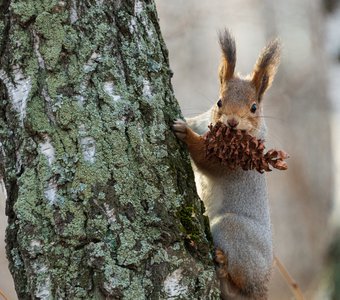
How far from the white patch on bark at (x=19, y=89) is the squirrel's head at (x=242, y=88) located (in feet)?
2.71

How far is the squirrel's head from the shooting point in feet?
9.02

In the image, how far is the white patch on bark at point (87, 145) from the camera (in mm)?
2018

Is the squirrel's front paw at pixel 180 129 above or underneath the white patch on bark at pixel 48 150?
underneath

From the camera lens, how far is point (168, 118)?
7.37 feet

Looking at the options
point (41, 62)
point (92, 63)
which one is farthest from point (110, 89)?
point (41, 62)

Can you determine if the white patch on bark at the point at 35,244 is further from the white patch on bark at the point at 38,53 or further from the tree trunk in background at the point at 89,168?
the white patch on bark at the point at 38,53

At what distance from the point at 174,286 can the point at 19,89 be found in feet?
2.19

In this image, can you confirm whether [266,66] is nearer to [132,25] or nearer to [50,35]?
[132,25]

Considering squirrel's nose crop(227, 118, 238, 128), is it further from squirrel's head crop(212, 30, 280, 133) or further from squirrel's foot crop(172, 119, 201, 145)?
squirrel's foot crop(172, 119, 201, 145)

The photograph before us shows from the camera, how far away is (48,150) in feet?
6.61

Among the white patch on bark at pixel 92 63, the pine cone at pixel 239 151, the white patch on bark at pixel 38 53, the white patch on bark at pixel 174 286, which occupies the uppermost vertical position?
the white patch on bark at pixel 38 53

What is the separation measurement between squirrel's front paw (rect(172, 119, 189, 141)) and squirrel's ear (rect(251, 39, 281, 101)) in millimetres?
633

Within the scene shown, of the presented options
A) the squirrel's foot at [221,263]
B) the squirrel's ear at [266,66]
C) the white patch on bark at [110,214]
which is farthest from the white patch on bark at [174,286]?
the squirrel's ear at [266,66]

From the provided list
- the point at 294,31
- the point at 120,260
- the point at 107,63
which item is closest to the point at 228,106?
the point at 107,63
